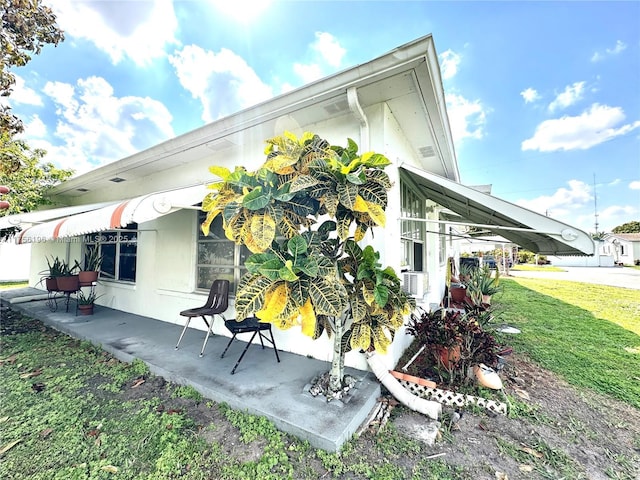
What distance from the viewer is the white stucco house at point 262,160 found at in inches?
161

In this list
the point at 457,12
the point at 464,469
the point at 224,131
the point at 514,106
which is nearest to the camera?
the point at 464,469

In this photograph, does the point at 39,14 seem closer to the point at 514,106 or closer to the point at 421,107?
the point at 421,107

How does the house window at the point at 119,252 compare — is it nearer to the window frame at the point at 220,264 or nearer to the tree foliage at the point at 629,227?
the window frame at the point at 220,264

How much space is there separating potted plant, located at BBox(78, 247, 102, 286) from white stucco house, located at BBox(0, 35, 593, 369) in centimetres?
34

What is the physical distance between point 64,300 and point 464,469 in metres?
13.3

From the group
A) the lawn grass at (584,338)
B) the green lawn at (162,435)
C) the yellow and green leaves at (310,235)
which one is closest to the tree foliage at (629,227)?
the lawn grass at (584,338)

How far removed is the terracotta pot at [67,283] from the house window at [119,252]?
1093 mm

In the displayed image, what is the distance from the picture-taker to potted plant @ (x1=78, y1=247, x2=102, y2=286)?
844 cm

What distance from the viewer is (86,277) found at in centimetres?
847

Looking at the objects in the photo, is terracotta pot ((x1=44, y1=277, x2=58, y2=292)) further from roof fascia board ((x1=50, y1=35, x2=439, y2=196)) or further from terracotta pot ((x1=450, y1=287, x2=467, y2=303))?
terracotta pot ((x1=450, y1=287, x2=467, y2=303))

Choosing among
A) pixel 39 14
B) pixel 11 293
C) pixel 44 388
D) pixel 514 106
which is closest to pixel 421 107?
pixel 44 388

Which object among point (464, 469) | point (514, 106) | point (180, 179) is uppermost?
point (514, 106)

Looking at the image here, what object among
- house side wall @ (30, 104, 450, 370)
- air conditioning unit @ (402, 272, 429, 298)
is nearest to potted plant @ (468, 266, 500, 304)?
house side wall @ (30, 104, 450, 370)

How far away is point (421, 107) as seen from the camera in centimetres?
471
